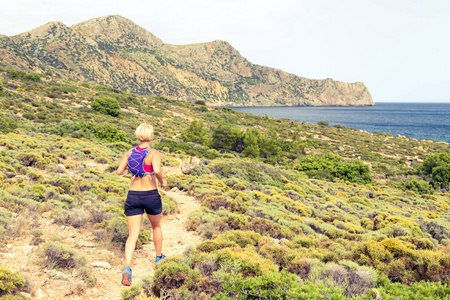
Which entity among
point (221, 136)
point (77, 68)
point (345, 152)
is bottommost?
point (345, 152)

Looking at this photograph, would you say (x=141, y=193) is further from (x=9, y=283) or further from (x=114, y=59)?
(x=114, y=59)

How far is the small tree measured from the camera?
103 ft

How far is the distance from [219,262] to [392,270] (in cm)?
298

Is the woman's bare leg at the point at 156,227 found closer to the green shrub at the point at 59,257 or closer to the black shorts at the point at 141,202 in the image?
the black shorts at the point at 141,202

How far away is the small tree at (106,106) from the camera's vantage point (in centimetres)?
3153

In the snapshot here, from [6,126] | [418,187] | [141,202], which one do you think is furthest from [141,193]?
[418,187]

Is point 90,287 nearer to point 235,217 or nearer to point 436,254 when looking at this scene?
point 235,217

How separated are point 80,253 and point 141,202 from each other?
6.22 feet

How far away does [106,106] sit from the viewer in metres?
32.5

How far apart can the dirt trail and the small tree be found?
96.6 ft

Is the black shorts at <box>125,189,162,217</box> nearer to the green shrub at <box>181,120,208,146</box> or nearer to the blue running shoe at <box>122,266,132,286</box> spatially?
the blue running shoe at <box>122,266,132,286</box>

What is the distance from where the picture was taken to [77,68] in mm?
97062

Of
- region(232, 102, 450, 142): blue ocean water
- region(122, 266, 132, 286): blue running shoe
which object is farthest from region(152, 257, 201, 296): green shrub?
region(232, 102, 450, 142): blue ocean water

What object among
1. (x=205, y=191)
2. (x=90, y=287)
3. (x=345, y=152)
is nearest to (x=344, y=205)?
(x=205, y=191)
